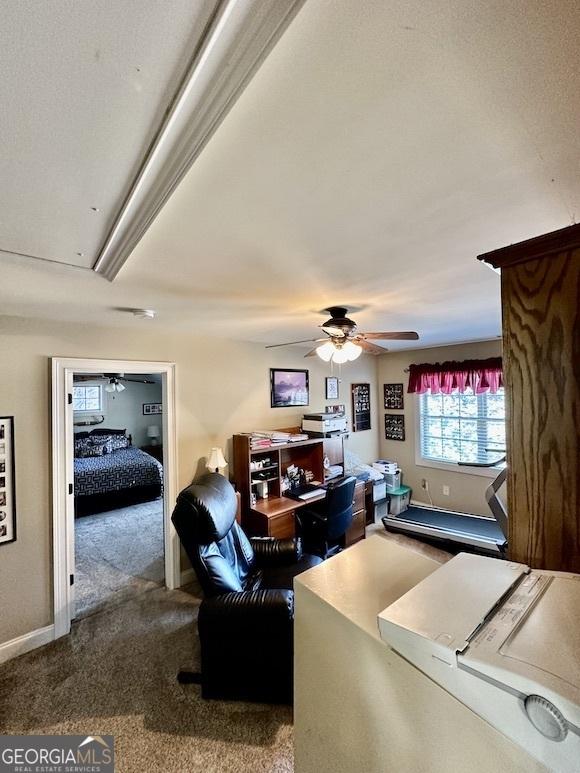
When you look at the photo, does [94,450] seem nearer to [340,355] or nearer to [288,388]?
[288,388]

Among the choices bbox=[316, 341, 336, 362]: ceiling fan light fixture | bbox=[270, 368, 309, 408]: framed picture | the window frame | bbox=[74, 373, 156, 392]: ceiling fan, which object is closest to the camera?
bbox=[316, 341, 336, 362]: ceiling fan light fixture

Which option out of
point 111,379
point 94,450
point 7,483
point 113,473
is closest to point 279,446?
point 7,483

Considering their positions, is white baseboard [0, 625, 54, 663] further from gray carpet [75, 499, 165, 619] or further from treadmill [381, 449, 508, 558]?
treadmill [381, 449, 508, 558]

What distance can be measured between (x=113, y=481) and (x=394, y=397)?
4600 mm

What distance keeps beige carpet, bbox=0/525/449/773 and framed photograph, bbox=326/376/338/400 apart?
9.68 feet

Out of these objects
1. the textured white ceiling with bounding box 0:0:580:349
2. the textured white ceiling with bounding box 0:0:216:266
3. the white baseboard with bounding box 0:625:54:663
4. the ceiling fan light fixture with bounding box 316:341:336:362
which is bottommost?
the white baseboard with bounding box 0:625:54:663

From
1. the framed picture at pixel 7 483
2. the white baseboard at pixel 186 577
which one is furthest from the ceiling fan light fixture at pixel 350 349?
the white baseboard at pixel 186 577

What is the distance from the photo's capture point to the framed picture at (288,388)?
3.82 meters

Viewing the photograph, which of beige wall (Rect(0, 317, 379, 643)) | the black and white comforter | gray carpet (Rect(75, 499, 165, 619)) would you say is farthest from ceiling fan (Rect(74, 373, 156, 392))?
beige wall (Rect(0, 317, 379, 643))

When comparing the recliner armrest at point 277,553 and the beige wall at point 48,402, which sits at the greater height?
the beige wall at point 48,402

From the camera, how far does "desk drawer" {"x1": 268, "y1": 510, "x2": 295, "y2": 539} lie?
3.01 m

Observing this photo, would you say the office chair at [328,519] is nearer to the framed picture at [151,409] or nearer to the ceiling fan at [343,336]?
the ceiling fan at [343,336]

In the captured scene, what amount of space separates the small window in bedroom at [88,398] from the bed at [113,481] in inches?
42.1

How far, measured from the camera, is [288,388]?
397 cm
